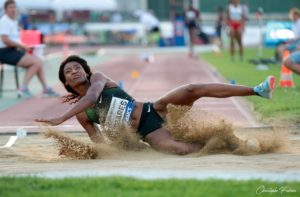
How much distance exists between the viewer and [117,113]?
9.43 metres

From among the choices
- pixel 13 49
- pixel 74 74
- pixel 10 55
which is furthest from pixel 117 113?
pixel 13 49

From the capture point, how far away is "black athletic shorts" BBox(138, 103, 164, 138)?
9492mm

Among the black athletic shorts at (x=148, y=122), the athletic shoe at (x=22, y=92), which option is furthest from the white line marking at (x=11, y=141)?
the athletic shoe at (x=22, y=92)

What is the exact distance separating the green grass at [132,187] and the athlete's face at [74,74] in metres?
2.37

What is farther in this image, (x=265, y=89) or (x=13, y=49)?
(x=13, y=49)

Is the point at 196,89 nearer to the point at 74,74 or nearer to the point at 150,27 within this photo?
the point at 74,74

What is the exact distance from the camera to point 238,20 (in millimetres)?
28297

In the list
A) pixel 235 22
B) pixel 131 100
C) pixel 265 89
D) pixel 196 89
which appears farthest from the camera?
pixel 235 22

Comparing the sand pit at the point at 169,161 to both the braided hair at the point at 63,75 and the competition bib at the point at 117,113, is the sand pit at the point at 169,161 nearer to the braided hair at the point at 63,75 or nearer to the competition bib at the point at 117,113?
the competition bib at the point at 117,113

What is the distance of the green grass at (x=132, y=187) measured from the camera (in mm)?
6520

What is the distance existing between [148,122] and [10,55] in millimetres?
8480

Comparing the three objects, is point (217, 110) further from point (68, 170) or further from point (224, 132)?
point (68, 170)

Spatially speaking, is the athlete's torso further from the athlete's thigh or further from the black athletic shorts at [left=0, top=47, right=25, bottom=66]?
the black athletic shorts at [left=0, top=47, right=25, bottom=66]

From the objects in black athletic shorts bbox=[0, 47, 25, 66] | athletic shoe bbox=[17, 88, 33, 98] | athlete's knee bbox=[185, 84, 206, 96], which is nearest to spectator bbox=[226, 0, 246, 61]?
athletic shoe bbox=[17, 88, 33, 98]
